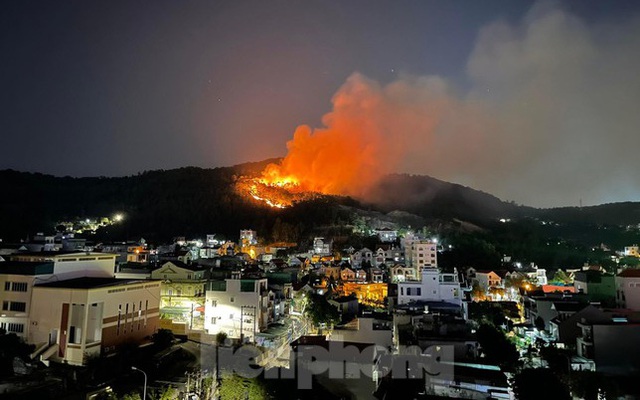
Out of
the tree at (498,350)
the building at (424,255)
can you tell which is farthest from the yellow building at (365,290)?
the tree at (498,350)

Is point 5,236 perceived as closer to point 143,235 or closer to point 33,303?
point 143,235

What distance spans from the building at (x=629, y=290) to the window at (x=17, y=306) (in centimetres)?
3133

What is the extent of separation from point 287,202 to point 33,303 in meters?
61.1

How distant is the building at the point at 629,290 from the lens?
26500 millimetres

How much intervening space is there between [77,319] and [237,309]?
26.4 ft

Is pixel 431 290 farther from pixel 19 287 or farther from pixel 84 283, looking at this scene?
pixel 19 287

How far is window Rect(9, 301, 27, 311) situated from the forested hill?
113 ft

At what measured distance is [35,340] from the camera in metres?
16.8

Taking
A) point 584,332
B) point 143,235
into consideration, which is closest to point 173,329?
point 584,332

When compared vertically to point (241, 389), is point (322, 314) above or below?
above

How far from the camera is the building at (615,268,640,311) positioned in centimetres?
2650

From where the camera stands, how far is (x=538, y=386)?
13133 millimetres

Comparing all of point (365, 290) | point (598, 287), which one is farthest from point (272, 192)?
point (598, 287)

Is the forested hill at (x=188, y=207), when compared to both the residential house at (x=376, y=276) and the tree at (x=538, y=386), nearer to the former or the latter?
the residential house at (x=376, y=276)
